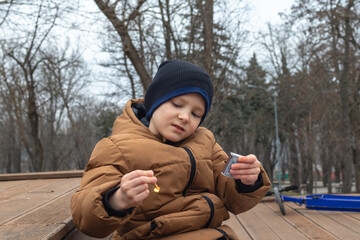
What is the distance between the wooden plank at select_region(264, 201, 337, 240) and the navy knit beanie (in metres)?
1.46

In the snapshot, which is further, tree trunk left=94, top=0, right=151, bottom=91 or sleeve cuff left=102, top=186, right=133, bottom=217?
tree trunk left=94, top=0, right=151, bottom=91

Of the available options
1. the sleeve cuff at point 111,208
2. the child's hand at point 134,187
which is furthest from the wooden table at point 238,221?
the child's hand at point 134,187

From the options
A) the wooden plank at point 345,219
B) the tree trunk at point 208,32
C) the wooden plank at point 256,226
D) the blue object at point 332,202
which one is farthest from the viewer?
the tree trunk at point 208,32

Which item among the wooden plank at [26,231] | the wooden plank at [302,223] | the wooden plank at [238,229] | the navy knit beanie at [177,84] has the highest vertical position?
the navy knit beanie at [177,84]

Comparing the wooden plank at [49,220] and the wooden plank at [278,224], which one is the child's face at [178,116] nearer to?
the wooden plank at [49,220]

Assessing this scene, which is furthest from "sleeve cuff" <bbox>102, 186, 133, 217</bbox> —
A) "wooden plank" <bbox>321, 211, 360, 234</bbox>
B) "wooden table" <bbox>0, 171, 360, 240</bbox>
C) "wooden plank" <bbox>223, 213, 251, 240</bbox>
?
"wooden plank" <bbox>321, 211, 360, 234</bbox>

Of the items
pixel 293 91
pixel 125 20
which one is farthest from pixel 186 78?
pixel 293 91

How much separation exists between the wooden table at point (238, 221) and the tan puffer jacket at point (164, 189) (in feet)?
1.03

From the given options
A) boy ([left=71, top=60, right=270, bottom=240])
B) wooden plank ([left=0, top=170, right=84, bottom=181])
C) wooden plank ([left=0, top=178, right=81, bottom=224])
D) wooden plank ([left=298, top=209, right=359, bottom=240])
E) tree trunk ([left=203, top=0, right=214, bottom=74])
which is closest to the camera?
boy ([left=71, top=60, right=270, bottom=240])

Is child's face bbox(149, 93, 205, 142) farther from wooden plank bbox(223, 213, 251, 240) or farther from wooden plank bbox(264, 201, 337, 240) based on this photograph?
wooden plank bbox(264, 201, 337, 240)

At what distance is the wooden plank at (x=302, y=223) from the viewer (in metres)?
2.79

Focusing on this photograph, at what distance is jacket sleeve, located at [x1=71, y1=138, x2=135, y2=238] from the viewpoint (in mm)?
1544

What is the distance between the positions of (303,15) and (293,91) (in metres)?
11.8

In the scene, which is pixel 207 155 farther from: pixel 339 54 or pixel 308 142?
pixel 308 142
